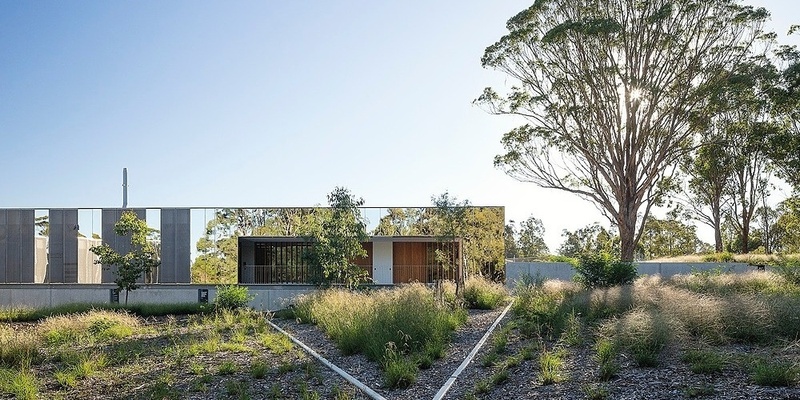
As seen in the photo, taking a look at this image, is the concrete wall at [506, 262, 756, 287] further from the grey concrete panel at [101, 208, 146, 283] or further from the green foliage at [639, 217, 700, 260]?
the green foliage at [639, 217, 700, 260]

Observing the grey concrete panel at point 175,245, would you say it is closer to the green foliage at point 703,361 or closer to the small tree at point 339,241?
the small tree at point 339,241

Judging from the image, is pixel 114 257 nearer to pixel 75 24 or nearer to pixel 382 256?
pixel 75 24

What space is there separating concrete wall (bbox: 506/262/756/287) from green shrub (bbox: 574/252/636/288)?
6.01 meters

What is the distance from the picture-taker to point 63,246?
27828mm

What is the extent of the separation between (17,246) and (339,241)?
17506 mm

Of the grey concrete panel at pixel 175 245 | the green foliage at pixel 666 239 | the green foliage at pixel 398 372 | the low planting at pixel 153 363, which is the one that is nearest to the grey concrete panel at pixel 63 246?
the grey concrete panel at pixel 175 245

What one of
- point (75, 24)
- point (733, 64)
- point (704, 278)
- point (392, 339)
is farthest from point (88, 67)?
point (733, 64)

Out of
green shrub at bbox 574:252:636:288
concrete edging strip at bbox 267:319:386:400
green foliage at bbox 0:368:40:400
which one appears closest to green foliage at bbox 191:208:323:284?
green shrub at bbox 574:252:636:288

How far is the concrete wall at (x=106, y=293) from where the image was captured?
2592 cm

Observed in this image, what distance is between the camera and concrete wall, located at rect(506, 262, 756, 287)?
23380mm

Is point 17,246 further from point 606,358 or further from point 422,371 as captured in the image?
point 606,358

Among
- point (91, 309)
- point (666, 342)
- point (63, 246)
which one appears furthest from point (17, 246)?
point (666, 342)

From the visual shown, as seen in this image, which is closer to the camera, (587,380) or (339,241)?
(587,380)

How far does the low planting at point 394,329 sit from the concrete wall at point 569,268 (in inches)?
437
